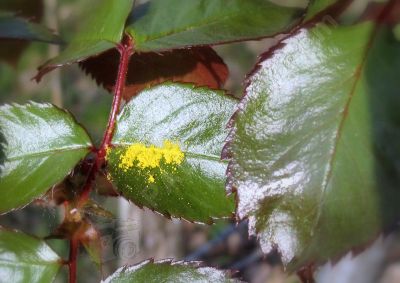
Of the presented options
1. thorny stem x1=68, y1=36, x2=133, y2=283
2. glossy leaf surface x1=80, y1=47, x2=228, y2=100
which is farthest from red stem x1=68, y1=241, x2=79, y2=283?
glossy leaf surface x1=80, y1=47, x2=228, y2=100

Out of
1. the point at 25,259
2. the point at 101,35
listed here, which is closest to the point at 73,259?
the point at 25,259

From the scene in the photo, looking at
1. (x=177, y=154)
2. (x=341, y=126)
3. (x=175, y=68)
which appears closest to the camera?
(x=341, y=126)

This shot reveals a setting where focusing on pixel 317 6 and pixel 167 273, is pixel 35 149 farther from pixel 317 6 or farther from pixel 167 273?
pixel 317 6

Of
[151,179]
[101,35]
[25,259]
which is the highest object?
[101,35]

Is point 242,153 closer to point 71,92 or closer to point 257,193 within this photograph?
point 257,193

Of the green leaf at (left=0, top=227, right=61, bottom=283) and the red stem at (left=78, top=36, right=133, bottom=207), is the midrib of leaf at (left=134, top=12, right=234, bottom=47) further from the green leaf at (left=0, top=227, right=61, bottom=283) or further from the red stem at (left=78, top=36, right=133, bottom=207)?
the green leaf at (left=0, top=227, right=61, bottom=283)

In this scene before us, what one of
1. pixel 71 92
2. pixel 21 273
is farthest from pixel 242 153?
pixel 71 92

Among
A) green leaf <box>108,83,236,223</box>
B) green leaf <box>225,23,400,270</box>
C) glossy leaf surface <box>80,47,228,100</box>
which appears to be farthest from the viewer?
glossy leaf surface <box>80,47,228,100</box>

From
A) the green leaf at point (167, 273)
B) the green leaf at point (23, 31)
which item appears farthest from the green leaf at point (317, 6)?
the green leaf at point (23, 31)
